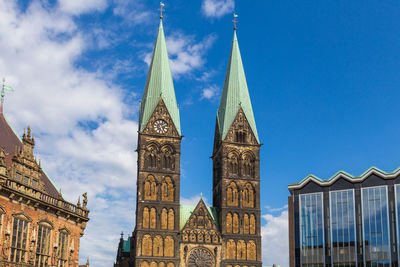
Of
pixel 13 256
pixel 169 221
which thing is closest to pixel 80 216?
pixel 13 256

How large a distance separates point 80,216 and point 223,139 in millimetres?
36265

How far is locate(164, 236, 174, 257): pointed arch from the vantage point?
76.4 m

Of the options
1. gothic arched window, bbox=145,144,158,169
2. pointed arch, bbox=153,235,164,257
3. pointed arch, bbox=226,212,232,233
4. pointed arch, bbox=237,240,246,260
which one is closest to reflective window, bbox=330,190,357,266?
pointed arch, bbox=237,240,246,260

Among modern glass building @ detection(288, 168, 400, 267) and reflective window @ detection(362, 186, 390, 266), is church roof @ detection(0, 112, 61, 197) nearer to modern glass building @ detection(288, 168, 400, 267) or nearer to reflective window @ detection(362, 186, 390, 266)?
modern glass building @ detection(288, 168, 400, 267)

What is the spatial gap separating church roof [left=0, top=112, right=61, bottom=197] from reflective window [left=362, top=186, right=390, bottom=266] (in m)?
36.8

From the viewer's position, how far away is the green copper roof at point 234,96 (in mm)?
84875

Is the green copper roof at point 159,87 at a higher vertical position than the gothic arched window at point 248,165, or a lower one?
higher

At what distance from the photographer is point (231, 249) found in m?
78.3

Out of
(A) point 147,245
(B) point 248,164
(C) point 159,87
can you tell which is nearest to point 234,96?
(B) point 248,164

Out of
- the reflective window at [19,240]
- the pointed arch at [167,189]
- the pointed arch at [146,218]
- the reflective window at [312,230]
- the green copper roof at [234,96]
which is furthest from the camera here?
the green copper roof at [234,96]

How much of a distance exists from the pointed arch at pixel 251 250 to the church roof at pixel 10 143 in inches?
1377

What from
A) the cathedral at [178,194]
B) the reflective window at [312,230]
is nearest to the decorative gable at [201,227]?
the cathedral at [178,194]

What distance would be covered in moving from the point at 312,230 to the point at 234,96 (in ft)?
79.9

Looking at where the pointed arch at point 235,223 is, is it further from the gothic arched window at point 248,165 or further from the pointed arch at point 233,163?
the gothic arched window at point 248,165
